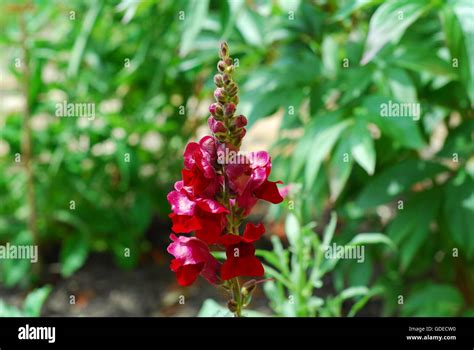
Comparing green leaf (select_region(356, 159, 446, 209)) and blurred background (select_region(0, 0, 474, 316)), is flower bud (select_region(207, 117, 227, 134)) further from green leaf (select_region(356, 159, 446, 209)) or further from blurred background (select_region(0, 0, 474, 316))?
green leaf (select_region(356, 159, 446, 209))

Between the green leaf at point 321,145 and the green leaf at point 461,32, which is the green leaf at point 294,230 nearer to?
the green leaf at point 321,145

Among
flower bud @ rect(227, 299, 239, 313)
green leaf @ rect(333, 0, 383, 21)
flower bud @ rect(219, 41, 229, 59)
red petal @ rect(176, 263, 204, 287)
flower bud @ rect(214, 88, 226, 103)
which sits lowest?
flower bud @ rect(227, 299, 239, 313)

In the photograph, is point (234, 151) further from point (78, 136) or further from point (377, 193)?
point (78, 136)

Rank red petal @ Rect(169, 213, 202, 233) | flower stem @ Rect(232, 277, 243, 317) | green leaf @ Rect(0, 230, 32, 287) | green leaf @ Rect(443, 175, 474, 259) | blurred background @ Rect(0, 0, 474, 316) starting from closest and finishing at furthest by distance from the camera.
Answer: red petal @ Rect(169, 213, 202, 233)
flower stem @ Rect(232, 277, 243, 317)
blurred background @ Rect(0, 0, 474, 316)
green leaf @ Rect(443, 175, 474, 259)
green leaf @ Rect(0, 230, 32, 287)

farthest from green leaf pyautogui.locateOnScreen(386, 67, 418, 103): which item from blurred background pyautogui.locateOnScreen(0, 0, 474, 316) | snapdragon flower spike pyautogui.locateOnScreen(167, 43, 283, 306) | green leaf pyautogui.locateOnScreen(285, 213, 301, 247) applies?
snapdragon flower spike pyautogui.locateOnScreen(167, 43, 283, 306)

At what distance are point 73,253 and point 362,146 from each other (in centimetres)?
127

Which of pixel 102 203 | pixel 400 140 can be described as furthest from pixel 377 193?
pixel 102 203

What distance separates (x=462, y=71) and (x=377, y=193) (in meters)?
0.46

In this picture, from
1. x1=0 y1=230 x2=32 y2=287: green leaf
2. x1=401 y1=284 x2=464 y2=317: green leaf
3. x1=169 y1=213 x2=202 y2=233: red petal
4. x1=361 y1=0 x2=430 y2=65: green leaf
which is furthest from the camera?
x1=0 y1=230 x2=32 y2=287: green leaf

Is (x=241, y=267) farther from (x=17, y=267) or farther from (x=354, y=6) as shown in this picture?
(x=17, y=267)

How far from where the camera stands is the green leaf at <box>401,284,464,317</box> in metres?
2.11

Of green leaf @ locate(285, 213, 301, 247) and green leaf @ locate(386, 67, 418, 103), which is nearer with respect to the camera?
green leaf @ locate(285, 213, 301, 247)

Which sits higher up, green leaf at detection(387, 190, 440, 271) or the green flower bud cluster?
the green flower bud cluster

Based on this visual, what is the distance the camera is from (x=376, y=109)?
189 cm
